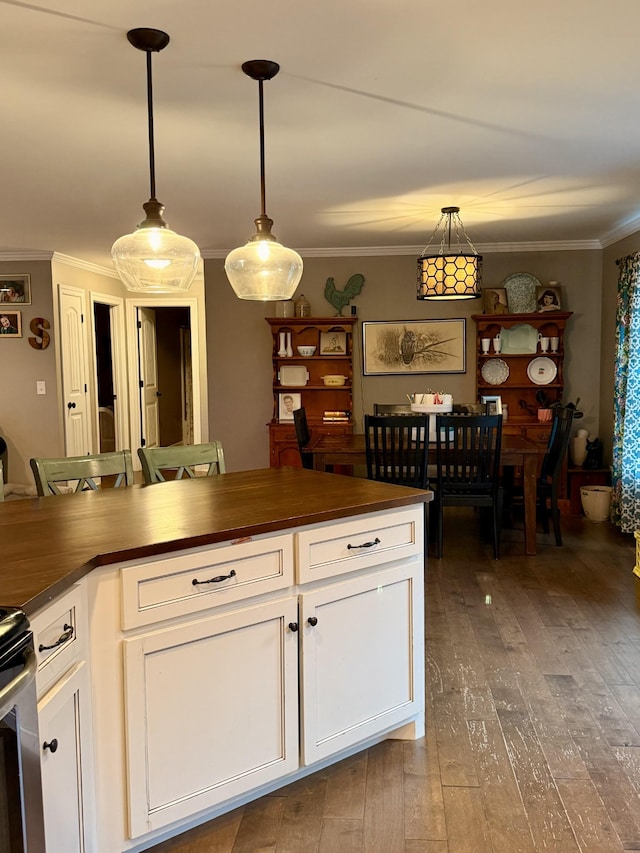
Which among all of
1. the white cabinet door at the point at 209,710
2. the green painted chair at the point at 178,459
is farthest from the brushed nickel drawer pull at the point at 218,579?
the green painted chair at the point at 178,459

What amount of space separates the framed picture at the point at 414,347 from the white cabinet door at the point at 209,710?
→ 4764 millimetres

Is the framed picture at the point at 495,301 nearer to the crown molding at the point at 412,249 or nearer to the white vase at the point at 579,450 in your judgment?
the crown molding at the point at 412,249

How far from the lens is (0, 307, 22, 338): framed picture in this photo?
264 inches

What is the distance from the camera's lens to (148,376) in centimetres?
887

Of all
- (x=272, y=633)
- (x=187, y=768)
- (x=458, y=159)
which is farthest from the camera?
(x=458, y=159)

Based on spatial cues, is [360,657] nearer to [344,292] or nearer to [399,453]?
[399,453]

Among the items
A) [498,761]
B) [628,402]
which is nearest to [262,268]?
[498,761]

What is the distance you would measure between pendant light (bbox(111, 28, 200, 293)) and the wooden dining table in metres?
2.60

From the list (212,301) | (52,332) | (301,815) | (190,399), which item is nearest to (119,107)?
(301,815)

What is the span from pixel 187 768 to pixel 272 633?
0.41m

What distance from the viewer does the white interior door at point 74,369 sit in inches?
271

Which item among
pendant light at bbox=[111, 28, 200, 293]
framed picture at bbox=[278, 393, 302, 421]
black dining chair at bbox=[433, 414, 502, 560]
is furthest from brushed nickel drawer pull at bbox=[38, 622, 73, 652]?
framed picture at bbox=[278, 393, 302, 421]

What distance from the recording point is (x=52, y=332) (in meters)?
6.73

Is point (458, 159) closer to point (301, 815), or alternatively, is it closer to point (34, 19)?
point (34, 19)
